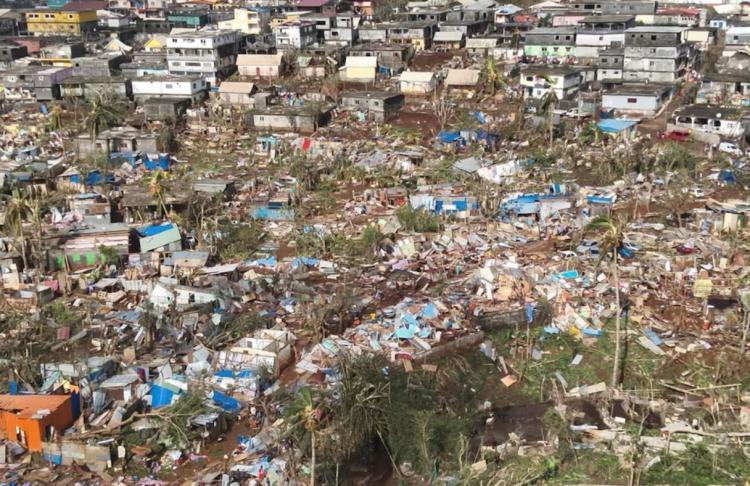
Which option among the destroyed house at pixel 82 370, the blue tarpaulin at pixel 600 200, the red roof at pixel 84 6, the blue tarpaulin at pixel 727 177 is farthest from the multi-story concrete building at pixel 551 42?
the red roof at pixel 84 6

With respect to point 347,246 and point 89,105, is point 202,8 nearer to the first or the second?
point 89,105

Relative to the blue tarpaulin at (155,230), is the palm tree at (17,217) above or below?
above

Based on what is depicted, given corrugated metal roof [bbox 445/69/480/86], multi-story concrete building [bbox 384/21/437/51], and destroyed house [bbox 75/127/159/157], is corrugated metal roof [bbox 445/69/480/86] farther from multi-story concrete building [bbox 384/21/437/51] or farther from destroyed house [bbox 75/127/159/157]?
destroyed house [bbox 75/127/159/157]

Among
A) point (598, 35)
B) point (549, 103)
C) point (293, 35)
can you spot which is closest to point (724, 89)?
point (598, 35)

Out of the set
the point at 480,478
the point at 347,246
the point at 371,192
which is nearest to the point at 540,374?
the point at 480,478

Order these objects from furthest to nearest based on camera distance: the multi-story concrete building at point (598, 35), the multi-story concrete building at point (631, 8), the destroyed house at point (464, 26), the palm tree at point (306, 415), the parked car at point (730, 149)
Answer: the multi-story concrete building at point (631, 8) → the destroyed house at point (464, 26) → the multi-story concrete building at point (598, 35) → the parked car at point (730, 149) → the palm tree at point (306, 415)

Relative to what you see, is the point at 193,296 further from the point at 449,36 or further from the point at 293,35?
the point at 449,36

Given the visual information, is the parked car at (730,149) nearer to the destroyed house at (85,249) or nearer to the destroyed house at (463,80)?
the destroyed house at (463,80)
